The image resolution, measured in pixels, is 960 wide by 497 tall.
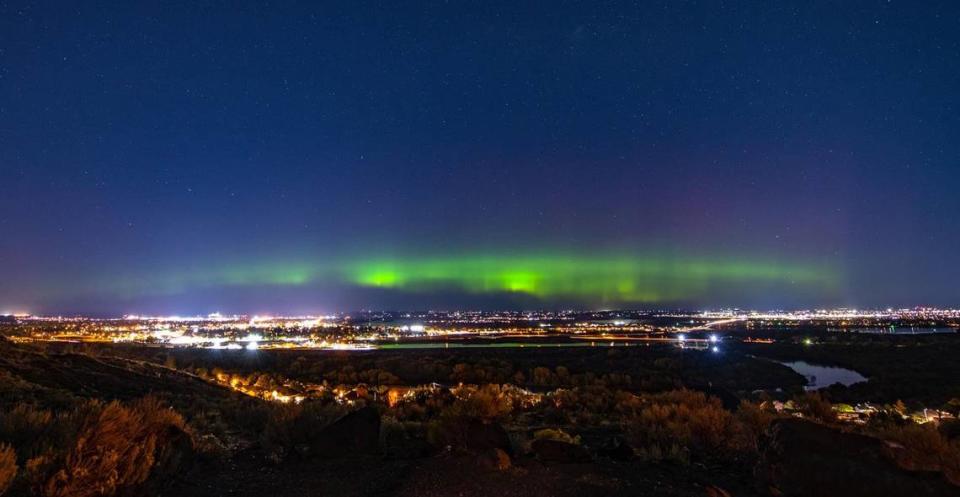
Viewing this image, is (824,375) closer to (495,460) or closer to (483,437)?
(483,437)

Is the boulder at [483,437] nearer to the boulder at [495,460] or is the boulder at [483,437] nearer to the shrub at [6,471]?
the boulder at [495,460]

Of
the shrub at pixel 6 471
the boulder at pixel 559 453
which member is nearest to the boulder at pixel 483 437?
the boulder at pixel 559 453

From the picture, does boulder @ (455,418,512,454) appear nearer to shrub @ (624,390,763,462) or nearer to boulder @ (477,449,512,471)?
boulder @ (477,449,512,471)

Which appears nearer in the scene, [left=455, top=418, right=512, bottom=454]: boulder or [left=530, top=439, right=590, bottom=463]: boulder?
[left=530, top=439, right=590, bottom=463]: boulder

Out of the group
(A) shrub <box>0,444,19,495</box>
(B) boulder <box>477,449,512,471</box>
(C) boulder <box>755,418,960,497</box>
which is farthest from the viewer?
(B) boulder <box>477,449,512,471</box>

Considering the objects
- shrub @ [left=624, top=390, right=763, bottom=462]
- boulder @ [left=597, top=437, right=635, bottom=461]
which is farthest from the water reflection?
Answer: boulder @ [left=597, top=437, right=635, bottom=461]

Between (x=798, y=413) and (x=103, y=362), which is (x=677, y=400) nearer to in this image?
(x=798, y=413)

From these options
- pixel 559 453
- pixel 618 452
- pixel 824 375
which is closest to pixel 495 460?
pixel 559 453
